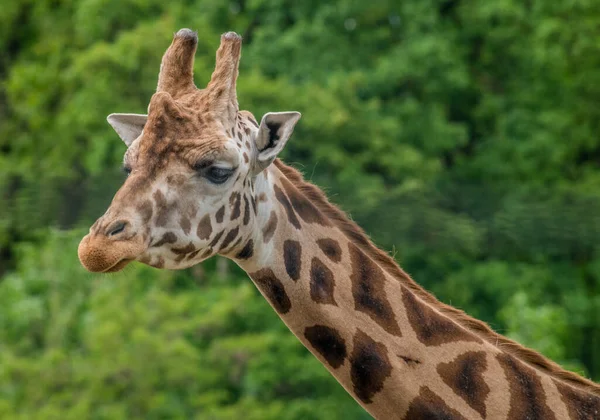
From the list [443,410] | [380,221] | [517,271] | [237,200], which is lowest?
[517,271]

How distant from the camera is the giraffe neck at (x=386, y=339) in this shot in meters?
5.08

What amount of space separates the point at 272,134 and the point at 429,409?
1336 mm

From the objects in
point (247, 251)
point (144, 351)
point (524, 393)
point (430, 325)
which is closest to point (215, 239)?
point (247, 251)

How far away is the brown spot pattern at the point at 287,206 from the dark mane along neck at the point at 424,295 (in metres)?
0.16

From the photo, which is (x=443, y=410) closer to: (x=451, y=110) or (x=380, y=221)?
(x=380, y=221)

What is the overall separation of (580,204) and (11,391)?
1159cm

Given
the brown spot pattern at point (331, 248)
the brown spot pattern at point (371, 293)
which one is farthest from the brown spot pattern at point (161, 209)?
the brown spot pattern at point (371, 293)

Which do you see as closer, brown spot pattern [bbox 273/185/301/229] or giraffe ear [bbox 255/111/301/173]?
giraffe ear [bbox 255/111/301/173]

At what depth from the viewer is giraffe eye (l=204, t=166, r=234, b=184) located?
496 centimetres

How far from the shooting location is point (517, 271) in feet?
86.9

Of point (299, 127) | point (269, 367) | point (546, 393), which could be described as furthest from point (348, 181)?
point (546, 393)

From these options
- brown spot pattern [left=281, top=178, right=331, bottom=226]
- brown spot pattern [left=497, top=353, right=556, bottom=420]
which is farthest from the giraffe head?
brown spot pattern [left=497, top=353, right=556, bottom=420]

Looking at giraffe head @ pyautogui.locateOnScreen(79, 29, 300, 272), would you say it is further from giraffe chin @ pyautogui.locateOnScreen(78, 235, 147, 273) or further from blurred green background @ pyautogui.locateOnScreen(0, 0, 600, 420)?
blurred green background @ pyautogui.locateOnScreen(0, 0, 600, 420)

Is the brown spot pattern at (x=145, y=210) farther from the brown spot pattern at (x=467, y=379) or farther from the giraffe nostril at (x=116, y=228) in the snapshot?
the brown spot pattern at (x=467, y=379)
